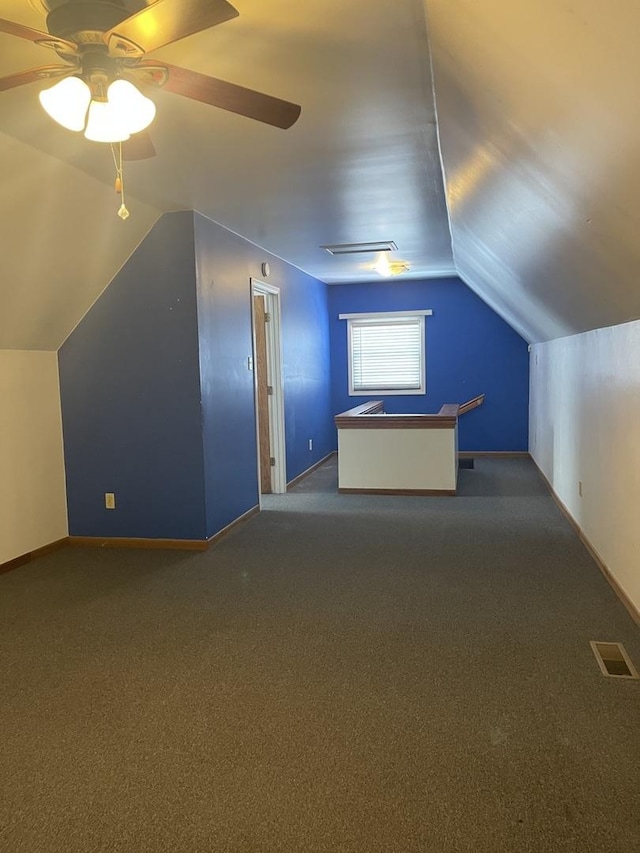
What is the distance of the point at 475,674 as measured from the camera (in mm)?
2506

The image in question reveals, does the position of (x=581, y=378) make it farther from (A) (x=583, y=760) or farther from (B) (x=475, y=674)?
(A) (x=583, y=760)

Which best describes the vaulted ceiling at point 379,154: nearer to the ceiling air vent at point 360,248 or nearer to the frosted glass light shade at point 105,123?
the frosted glass light shade at point 105,123

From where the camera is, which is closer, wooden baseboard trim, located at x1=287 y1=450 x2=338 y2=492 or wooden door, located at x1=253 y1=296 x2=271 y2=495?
wooden door, located at x1=253 y1=296 x2=271 y2=495

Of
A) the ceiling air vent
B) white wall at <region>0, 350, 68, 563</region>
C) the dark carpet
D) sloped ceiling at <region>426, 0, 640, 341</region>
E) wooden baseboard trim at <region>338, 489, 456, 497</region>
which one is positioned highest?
the ceiling air vent

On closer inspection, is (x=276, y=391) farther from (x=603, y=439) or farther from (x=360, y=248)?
(x=603, y=439)

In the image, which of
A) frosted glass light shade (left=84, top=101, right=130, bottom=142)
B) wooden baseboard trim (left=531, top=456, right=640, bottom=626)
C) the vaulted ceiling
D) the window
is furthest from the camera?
the window

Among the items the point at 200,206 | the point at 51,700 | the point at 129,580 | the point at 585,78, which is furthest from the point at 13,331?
the point at 585,78

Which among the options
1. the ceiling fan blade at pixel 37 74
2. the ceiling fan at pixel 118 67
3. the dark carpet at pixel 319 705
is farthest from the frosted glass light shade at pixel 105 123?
the dark carpet at pixel 319 705

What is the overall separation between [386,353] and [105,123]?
6563 millimetres

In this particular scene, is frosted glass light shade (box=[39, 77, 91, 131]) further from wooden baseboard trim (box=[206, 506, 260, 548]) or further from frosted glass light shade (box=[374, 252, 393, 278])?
frosted glass light shade (box=[374, 252, 393, 278])

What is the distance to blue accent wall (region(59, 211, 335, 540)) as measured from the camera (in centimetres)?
421

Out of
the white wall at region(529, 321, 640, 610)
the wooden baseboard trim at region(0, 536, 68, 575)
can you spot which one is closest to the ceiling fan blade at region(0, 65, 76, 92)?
the white wall at region(529, 321, 640, 610)

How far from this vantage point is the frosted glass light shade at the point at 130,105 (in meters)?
1.76

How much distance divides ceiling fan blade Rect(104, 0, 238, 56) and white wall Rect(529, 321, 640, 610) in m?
2.33
